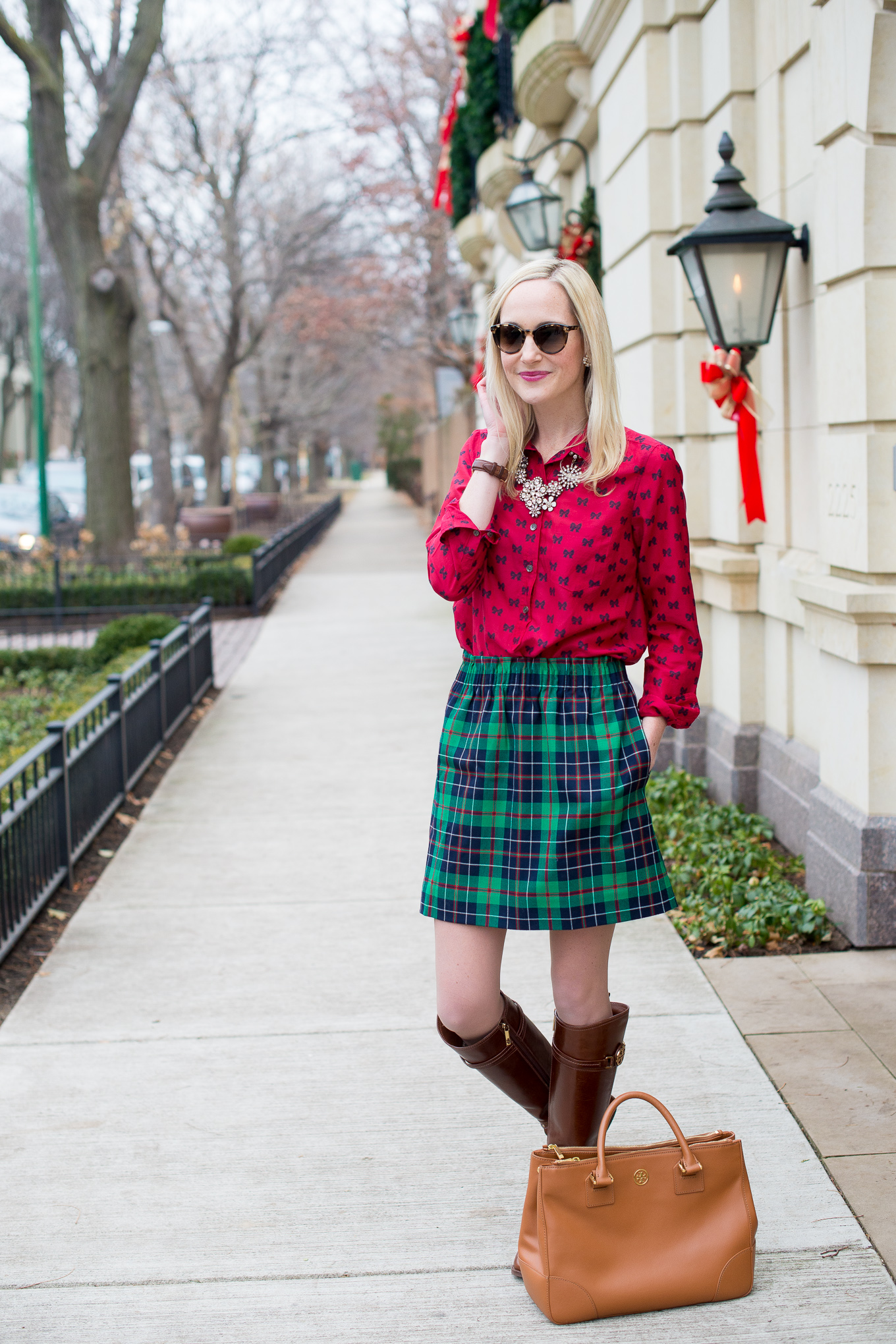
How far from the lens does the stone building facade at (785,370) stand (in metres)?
4.36

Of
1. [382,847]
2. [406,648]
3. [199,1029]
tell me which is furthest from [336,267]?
[199,1029]

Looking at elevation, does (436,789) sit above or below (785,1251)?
above

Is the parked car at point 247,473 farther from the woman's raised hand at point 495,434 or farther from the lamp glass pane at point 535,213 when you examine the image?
the woman's raised hand at point 495,434

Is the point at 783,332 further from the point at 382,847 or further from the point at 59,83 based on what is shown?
the point at 59,83

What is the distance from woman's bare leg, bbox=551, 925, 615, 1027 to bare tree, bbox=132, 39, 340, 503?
22225mm

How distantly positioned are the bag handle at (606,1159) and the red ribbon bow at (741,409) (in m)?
3.37

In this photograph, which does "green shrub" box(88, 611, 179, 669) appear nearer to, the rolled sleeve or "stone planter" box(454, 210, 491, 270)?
"stone planter" box(454, 210, 491, 270)

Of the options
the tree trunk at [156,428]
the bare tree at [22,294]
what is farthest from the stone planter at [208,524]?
Result: the bare tree at [22,294]

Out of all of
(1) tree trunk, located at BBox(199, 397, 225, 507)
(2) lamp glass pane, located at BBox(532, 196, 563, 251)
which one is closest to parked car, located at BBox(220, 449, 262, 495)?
(1) tree trunk, located at BBox(199, 397, 225, 507)

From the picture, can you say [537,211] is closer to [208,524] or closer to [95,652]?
[95,652]

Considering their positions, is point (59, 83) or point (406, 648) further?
point (59, 83)

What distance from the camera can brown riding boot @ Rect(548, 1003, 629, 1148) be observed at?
2738 millimetres

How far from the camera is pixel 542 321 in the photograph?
8.50ft

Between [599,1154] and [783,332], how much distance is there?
402 centimetres
